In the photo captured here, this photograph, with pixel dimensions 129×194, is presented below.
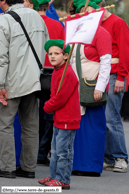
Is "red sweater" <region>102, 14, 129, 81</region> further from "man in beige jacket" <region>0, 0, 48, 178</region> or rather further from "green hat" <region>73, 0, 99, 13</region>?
"man in beige jacket" <region>0, 0, 48, 178</region>

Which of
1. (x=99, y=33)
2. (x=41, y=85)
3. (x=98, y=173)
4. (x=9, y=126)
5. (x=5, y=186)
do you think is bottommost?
(x=98, y=173)

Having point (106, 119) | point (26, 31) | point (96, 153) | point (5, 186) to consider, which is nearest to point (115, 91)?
point (106, 119)

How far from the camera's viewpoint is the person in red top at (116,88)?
5.51 m

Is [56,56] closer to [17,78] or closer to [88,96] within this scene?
[17,78]

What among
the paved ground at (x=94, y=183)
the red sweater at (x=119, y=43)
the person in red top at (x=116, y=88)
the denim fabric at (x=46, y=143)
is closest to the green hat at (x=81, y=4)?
the person in red top at (x=116, y=88)

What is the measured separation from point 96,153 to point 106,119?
683 millimetres

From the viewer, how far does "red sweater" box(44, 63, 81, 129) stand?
425cm

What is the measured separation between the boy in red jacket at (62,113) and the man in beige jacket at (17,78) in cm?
49

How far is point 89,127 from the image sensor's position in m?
5.17

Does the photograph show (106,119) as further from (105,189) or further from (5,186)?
(5,186)

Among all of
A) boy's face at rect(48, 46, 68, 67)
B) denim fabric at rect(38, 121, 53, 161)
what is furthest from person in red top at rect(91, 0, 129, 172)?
boy's face at rect(48, 46, 68, 67)

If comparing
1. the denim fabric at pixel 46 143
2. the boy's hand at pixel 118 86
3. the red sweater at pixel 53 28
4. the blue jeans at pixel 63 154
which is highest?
the red sweater at pixel 53 28

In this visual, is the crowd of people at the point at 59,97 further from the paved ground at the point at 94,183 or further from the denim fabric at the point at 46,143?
the denim fabric at the point at 46,143

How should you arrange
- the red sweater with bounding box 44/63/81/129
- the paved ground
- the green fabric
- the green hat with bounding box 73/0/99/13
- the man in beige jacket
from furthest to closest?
the green hat with bounding box 73/0/99/13
the green fabric
the man in beige jacket
the paved ground
the red sweater with bounding box 44/63/81/129
